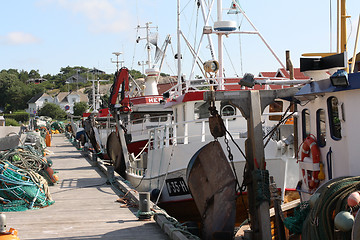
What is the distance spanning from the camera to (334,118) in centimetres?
669

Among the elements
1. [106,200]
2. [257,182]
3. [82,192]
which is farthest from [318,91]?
[82,192]

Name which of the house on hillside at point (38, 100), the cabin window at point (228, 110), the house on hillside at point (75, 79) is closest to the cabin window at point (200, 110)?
the cabin window at point (228, 110)

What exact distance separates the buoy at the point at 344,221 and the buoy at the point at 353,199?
0.10m

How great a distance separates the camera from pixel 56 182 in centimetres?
1395

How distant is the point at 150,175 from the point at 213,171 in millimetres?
7028

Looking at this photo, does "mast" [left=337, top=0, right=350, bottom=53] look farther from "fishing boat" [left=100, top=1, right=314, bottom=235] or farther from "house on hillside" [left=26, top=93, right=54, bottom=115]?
"house on hillside" [left=26, top=93, right=54, bottom=115]

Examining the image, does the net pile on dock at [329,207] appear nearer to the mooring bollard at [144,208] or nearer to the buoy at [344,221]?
the buoy at [344,221]

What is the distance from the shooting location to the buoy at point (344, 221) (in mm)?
4859

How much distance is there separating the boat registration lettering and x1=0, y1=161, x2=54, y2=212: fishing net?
2.95 meters

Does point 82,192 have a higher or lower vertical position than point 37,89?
lower

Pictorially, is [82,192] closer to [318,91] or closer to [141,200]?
[141,200]

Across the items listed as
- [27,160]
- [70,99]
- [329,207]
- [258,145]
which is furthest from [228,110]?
[70,99]

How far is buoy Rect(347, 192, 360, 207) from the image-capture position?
4895 millimetres

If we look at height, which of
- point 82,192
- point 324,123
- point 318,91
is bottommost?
point 82,192
